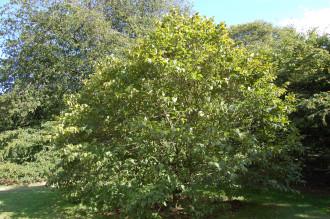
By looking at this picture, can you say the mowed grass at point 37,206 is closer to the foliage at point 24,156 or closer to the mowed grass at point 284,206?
the foliage at point 24,156

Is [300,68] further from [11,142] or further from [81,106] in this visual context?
[11,142]

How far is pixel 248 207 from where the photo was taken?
921 cm

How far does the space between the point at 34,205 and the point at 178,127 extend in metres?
5.04

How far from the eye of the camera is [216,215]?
27.7 ft

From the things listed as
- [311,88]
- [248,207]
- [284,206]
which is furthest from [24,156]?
[311,88]

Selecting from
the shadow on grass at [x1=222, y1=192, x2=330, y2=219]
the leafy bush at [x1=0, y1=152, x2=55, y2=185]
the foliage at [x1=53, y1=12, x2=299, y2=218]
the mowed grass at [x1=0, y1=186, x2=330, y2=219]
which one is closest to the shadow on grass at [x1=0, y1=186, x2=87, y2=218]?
the mowed grass at [x1=0, y1=186, x2=330, y2=219]

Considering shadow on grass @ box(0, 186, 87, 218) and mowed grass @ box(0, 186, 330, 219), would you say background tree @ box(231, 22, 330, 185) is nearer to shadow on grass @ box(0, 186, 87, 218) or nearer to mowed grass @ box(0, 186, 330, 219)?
mowed grass @ box(0, 186, 330, 219)

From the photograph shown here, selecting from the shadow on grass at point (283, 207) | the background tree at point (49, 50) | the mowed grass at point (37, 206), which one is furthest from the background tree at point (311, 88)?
the background tree at point (49, 50)

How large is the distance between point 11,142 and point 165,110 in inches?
441

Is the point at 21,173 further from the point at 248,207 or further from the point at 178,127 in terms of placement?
the point at 178,127

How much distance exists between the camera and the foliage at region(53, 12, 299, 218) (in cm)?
661

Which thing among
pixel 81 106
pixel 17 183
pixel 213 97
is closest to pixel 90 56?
pixel 17 183

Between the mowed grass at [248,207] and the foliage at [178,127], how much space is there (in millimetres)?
838

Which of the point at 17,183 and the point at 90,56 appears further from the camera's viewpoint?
the point at 90,56
